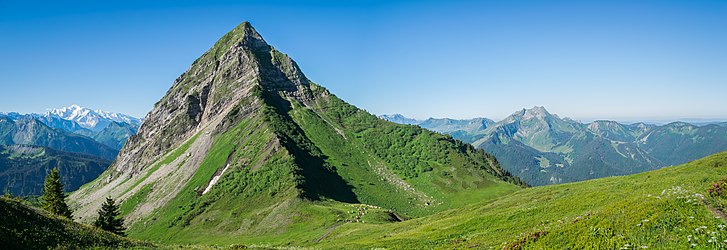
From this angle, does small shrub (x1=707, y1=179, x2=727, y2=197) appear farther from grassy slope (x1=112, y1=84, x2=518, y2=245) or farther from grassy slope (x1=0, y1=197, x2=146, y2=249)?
grassy slope (x1=112, y1=84, x2=518, y2=245)

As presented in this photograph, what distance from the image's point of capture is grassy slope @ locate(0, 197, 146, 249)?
27263 mm

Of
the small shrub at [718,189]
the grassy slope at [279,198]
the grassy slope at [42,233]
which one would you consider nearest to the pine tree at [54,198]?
the grassy slope at [279,198]

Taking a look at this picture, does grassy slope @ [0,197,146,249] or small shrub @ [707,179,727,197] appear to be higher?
grassy slope @ [0,197,146,249]

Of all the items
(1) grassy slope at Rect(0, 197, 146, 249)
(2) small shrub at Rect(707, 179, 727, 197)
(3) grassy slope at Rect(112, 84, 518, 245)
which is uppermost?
(1) grassy slope at Rect(0, 197, 146, 249)

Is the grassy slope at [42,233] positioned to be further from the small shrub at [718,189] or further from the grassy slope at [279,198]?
the grassy slope at [279,198]

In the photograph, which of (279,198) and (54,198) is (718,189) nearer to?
(54,198)

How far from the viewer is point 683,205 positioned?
1009 inches

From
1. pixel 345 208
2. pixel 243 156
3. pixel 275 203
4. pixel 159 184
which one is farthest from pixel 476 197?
pixel 159 184

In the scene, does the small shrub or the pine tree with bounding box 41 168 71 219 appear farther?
the pine tree with bounding box 41 168 71 219

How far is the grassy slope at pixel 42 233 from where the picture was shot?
1073 inches

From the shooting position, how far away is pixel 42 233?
30.1 m

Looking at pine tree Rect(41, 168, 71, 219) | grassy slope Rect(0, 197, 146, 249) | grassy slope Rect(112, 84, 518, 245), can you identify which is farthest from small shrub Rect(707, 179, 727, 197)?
pine tree Rect(41, 168, 71, 219)

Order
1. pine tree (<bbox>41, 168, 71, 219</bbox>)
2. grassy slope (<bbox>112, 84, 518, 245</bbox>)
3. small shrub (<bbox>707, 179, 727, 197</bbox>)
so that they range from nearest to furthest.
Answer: small shrub (<bbox>707, 179, 727, 197</bbox>), pine tree (<bbox>41, 168, 71, 219</bbox>), grassy slope (<bbox>112, 84, 518, 245</bbox>)

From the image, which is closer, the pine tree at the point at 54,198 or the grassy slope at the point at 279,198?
the pine tree at the point at 54,198
